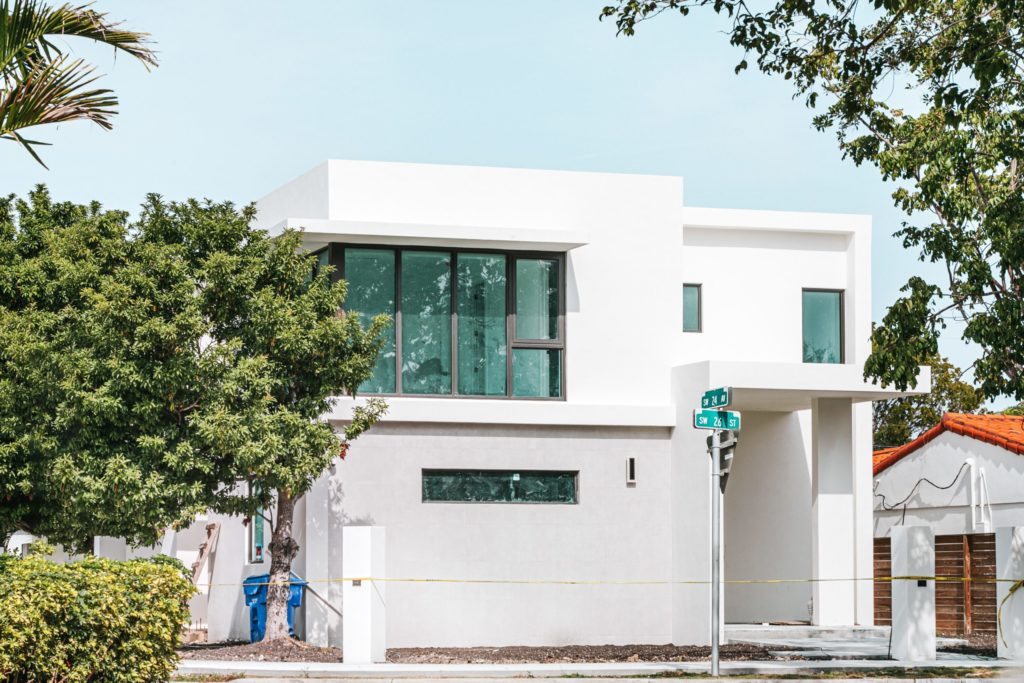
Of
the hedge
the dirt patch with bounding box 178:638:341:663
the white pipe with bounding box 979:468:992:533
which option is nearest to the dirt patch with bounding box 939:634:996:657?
the white pipe with bounding box 979:468:992:533

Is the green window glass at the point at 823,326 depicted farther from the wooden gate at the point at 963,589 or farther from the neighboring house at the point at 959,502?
the wooden gate at the point at 963,589

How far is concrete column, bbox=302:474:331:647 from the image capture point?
67.9 ft

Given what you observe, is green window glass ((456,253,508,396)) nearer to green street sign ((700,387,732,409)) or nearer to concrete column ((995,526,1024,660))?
green street sign ((700,387,732,409))

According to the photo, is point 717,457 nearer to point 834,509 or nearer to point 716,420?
point 716,420

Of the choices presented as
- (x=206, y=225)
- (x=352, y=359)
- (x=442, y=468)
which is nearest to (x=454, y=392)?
(x=442, y=468)

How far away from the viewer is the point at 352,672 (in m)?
17.2

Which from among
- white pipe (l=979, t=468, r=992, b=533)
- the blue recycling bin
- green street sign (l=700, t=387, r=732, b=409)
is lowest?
the blue recycling bin

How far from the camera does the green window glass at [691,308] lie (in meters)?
23.9

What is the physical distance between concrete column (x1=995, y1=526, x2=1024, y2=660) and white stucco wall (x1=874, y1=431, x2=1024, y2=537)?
14.3 feet

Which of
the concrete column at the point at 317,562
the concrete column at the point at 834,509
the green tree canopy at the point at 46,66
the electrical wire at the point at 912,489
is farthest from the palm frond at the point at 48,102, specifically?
the electrical wire at the point at 912,489

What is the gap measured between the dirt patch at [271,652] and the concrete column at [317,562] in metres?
0.35

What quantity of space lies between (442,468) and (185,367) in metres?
4.88

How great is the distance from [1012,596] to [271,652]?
10174 millimetres

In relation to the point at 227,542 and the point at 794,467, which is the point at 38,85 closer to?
the point at 227,542
